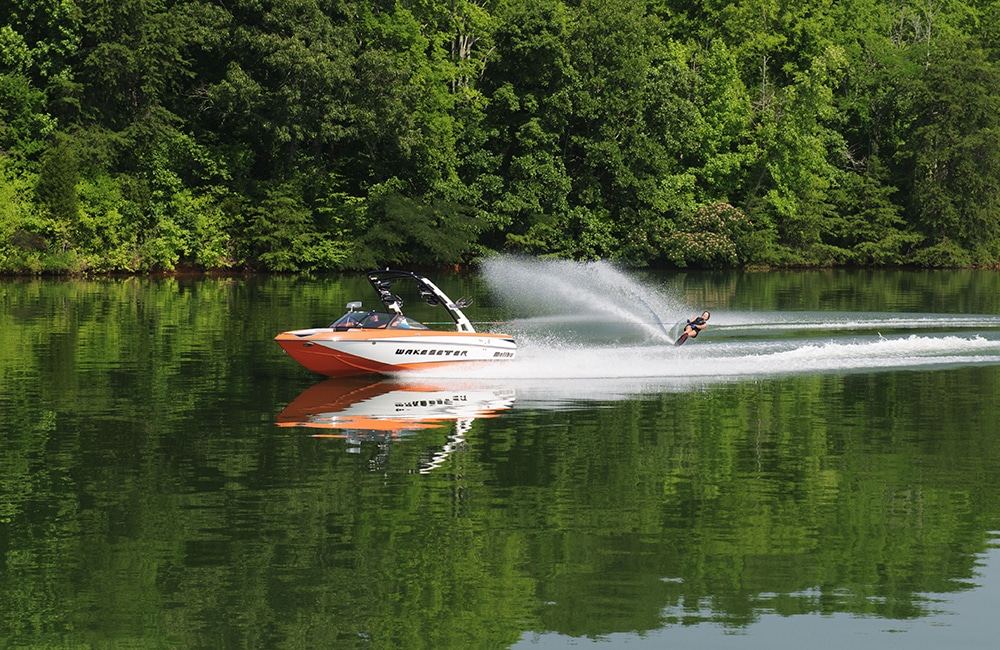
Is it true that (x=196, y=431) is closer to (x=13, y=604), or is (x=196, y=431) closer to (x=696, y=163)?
(x=13, y=604)

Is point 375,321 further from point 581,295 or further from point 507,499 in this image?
point 581,295

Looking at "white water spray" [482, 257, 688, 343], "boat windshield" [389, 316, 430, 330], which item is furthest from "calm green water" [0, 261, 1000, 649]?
"white water spray" [482, 257, 688, 343]

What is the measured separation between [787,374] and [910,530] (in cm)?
1837

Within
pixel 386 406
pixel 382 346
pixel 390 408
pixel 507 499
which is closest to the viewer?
pixel 507 499

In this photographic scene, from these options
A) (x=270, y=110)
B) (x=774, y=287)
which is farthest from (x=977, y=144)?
(x=270, y=110)

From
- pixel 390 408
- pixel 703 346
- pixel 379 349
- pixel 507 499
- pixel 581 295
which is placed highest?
pixel 581 295

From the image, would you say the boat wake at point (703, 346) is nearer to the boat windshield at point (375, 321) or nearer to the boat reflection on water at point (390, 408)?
the boat reflection on water at point (390, 408)

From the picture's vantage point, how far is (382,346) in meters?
35.5

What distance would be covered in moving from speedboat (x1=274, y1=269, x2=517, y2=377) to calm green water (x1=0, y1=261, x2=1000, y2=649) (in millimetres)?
458

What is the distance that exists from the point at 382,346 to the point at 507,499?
14697mm

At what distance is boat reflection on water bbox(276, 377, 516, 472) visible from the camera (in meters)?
27.3

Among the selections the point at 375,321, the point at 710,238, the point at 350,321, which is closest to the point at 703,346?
the point at 375,321

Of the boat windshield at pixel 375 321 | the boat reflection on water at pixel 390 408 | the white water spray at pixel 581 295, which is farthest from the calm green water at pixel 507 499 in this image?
the white water spray at pixel 581 295

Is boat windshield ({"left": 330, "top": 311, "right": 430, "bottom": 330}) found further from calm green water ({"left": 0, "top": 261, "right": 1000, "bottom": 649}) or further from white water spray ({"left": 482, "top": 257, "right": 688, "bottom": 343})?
white water spray ({"left": 482, "top": 257, "right": 688, "bottom": 343})
